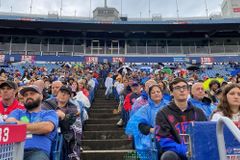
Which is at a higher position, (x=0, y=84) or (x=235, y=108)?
(x=0, y=84)

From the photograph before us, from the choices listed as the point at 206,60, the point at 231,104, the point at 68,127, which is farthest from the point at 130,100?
the point at 206,60

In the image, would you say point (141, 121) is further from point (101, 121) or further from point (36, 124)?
point (101, 121)

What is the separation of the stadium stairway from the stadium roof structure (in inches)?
750

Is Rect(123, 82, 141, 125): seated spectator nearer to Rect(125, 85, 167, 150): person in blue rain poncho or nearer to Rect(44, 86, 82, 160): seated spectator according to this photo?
Rect(125, 85, 167, 150): person in blue rain poncho

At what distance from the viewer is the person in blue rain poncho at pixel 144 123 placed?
4125 millimetres

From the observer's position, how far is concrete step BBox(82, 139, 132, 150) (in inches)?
243

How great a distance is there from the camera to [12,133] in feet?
7.03

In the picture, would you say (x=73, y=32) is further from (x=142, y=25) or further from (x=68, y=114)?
(x=68, y=114)

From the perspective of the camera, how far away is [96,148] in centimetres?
Result: 616

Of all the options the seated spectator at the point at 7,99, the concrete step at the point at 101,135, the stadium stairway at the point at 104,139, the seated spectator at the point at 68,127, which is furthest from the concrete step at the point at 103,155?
the seated spectator at the point at 7,99

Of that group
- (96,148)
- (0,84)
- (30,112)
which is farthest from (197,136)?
(96,148)

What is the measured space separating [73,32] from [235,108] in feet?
86.2

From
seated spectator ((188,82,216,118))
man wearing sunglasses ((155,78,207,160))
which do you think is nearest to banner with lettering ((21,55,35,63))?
seated spectator ((188,82,216,118))

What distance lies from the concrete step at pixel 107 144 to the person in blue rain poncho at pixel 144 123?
1842 millimetres
